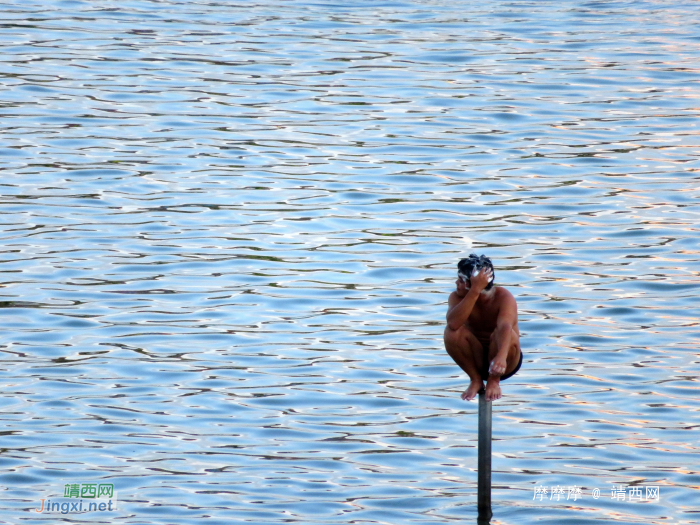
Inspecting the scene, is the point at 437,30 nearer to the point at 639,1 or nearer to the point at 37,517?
the point at 639,1

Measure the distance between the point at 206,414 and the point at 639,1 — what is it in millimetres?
22308

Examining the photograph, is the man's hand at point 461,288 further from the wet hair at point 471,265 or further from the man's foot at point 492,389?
the man's foot at point 492,389

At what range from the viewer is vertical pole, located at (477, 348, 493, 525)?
8133 millimetres

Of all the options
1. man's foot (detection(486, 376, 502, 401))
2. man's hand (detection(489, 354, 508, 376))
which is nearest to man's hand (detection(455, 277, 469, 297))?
man's hand (detection(489, 354, 508, 376))

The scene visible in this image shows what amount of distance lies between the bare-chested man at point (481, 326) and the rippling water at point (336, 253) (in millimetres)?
2242

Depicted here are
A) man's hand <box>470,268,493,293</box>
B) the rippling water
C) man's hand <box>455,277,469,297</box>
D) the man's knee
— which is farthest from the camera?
the rippling water

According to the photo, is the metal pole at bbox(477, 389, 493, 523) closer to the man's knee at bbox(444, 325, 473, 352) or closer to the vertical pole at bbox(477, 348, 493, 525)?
the vertical pole at bbox(477, 348, 493, 525)

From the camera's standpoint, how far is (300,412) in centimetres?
1245

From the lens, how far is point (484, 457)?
8.37m

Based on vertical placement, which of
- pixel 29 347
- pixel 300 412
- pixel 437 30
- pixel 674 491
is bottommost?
pixel 674 491

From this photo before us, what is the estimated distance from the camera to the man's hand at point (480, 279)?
790cm

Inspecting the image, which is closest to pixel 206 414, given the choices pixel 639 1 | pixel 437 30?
pixel 437 30

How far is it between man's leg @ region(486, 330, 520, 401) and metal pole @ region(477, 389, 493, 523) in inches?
2.4

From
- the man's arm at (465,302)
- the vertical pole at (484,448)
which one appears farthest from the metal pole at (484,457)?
the man's arm at (465,302)
